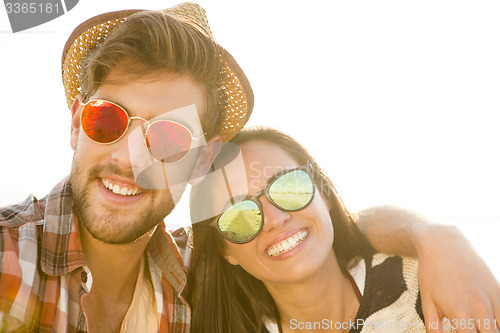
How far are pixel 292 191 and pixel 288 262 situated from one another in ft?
1.39

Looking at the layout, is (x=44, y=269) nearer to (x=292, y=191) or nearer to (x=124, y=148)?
(x=124, y=148)

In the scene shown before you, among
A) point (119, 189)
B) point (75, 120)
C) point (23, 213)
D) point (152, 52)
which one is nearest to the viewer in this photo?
point (23, 213)

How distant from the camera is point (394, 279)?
252cm

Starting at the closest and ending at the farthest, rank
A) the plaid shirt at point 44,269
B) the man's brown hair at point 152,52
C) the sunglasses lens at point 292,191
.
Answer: the plaid shirt at point 44,269 < the man's brown hair at point 152,52 < the sunglasses lens at point 292,191

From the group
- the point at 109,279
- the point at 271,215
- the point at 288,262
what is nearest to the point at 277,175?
the point at 271,215

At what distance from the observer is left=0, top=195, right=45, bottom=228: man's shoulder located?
2115 mm

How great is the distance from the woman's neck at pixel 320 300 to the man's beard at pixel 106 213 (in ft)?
3.20

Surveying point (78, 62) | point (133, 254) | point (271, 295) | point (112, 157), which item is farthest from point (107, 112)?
point (271, 295)

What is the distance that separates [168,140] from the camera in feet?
7.73

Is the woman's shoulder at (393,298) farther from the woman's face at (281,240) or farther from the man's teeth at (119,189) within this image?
the man's teeth at (119,189)

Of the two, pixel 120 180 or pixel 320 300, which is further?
pixel 320 300

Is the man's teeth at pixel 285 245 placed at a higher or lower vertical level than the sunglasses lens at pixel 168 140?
lower

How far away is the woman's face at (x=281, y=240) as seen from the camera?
248cm

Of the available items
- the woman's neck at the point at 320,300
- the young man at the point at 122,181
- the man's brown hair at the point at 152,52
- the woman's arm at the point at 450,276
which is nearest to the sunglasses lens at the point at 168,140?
the young man at the point at 122,181
